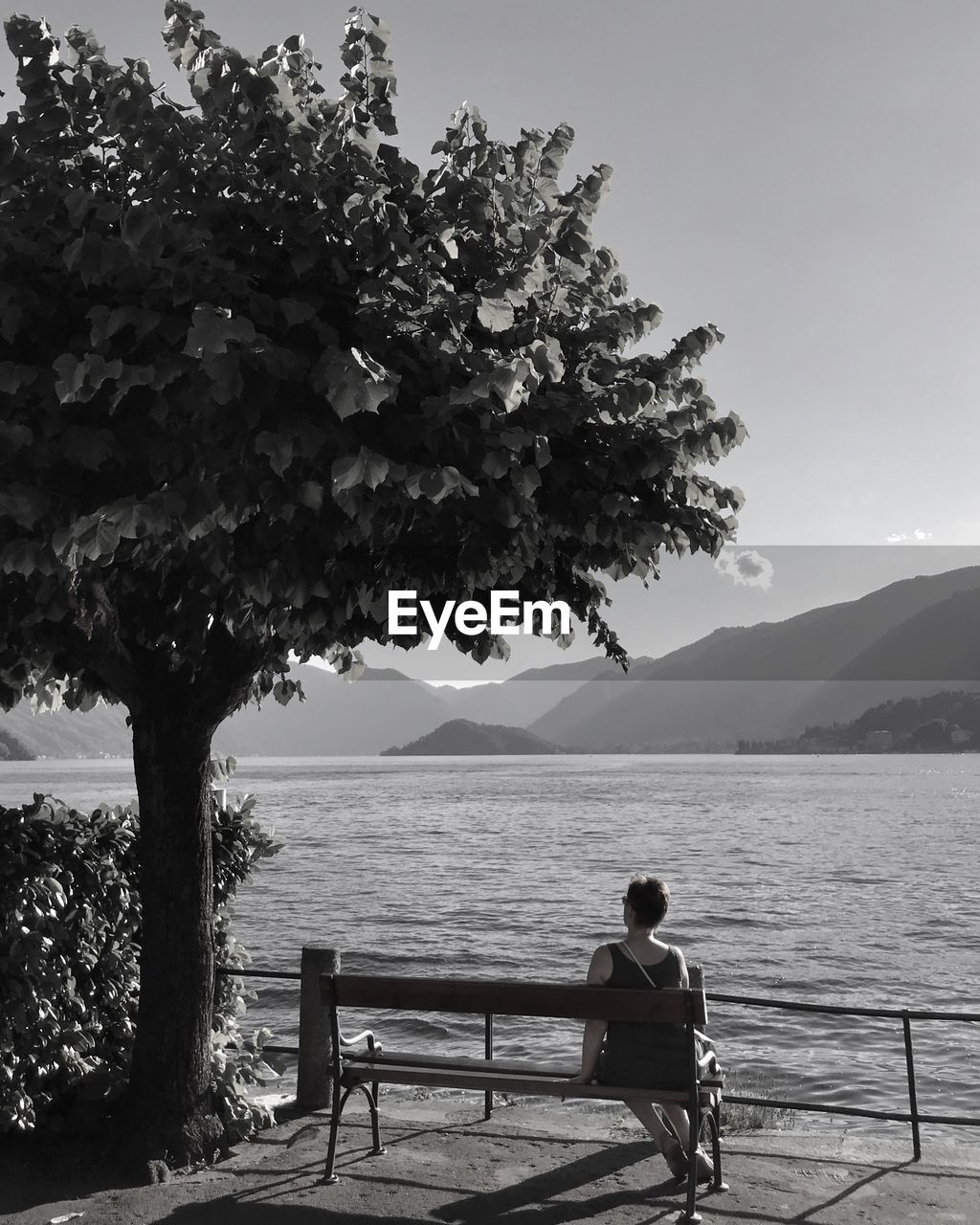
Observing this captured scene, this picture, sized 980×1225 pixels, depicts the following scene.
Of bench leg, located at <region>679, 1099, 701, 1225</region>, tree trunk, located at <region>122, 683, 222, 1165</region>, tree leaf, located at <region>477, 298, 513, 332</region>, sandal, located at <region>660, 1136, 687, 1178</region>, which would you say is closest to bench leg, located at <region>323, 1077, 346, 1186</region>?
tree trunk, located at <region>122, 683, 222, 1165</region>

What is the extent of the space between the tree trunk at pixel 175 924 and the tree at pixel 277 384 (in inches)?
1.0

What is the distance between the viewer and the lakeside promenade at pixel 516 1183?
653 centimetres

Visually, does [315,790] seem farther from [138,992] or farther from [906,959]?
[138,992]

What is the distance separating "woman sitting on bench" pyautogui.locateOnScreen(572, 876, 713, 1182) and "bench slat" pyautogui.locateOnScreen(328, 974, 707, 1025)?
0.60ft

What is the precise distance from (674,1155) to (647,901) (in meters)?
1.57

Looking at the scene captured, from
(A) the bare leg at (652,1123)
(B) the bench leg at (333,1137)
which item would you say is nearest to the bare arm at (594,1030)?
(A) the bare leg at (652,1123)

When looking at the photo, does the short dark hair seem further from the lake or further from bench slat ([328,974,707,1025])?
the lake

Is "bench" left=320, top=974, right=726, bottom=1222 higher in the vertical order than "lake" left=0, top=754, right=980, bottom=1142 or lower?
higher

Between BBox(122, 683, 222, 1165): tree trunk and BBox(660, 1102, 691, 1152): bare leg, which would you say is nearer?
BBox(660, 1102, 691, 1152): bare leg

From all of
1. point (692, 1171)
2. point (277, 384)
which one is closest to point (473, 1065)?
point (692, 1171)

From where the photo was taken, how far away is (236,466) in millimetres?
5801

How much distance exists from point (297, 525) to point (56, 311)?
5.65 feet

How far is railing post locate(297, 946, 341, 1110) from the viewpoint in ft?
28.9

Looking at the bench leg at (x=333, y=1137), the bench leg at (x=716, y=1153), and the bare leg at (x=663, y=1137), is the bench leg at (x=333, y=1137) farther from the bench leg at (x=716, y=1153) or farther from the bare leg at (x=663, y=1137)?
the bench leg at (x=716, y=1153)
